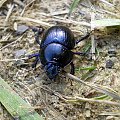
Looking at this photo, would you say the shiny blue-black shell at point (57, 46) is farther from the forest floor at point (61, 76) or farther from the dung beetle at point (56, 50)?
the forest floor at point (61, 76)

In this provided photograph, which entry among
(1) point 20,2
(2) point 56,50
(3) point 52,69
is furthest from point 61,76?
(1) point 20,2

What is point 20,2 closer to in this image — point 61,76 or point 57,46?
point 57,46

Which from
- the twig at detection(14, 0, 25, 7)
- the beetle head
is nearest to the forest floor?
the twig at detection(14, 0, 25, 7)

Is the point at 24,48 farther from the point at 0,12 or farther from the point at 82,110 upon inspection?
the point at 82,110

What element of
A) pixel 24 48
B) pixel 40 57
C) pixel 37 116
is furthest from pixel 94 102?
pixel 24 48

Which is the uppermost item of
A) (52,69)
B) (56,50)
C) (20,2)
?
(20,2)

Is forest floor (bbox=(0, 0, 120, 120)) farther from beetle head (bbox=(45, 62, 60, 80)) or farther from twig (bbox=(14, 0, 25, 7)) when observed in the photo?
beetle head (bbox=(45, 62, 60, 80))

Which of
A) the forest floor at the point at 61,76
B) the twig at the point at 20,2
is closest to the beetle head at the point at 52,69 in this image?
the forest floor at the point at 61,76
